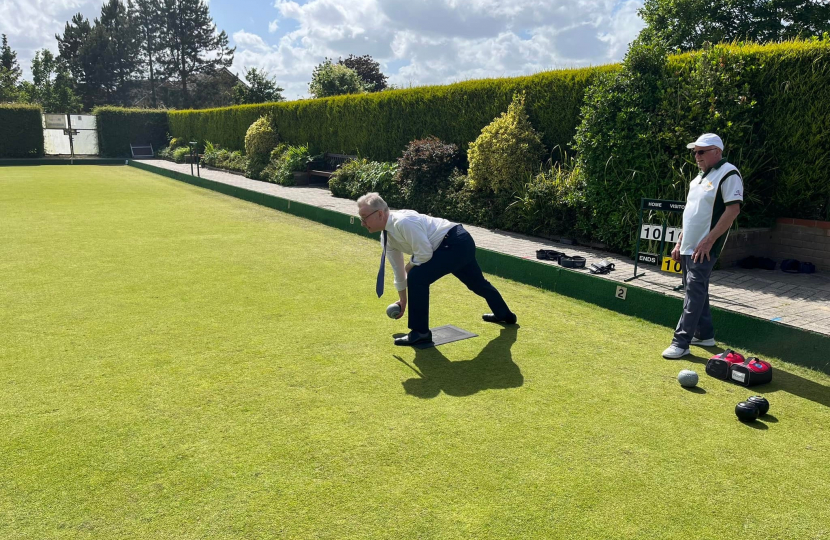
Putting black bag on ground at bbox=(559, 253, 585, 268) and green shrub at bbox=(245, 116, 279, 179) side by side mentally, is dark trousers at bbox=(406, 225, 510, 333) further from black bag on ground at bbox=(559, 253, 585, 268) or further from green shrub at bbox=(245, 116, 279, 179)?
green shrub at bbox=(245, 116, 279, 179)

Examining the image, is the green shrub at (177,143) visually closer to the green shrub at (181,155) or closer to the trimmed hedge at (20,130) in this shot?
the green shrub at (181,155)

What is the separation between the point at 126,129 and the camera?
3322 centimetres

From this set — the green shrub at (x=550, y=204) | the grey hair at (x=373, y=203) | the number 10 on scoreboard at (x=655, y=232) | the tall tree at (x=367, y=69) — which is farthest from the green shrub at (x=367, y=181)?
the tall tree at (x=367, y=69)

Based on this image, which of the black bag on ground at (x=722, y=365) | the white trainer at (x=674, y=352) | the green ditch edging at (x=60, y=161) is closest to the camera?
the black bag on ground at (x=722, y=365)

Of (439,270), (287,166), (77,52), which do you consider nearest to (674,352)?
(439,270)

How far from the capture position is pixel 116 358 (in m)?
4.11

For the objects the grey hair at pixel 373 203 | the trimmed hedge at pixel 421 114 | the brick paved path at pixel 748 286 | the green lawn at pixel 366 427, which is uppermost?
the trimmed hedge at pixel 421 114

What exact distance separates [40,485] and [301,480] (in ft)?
3.80

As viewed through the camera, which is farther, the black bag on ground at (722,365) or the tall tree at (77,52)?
the tall tree at (77,52)

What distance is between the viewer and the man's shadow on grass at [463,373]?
3744 mm

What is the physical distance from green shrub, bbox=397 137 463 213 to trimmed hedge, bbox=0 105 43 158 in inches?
1062

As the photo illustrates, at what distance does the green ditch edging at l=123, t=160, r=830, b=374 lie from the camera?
4.31 meters

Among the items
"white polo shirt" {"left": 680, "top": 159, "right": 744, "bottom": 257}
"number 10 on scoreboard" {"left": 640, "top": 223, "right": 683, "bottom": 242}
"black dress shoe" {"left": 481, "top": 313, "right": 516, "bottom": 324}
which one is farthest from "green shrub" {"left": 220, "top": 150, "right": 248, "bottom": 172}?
"white polo shirt" {"left": 680, "top": 159, "right": 744, "bottom": 257}

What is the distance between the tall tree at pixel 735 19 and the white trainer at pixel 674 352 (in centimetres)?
2219
